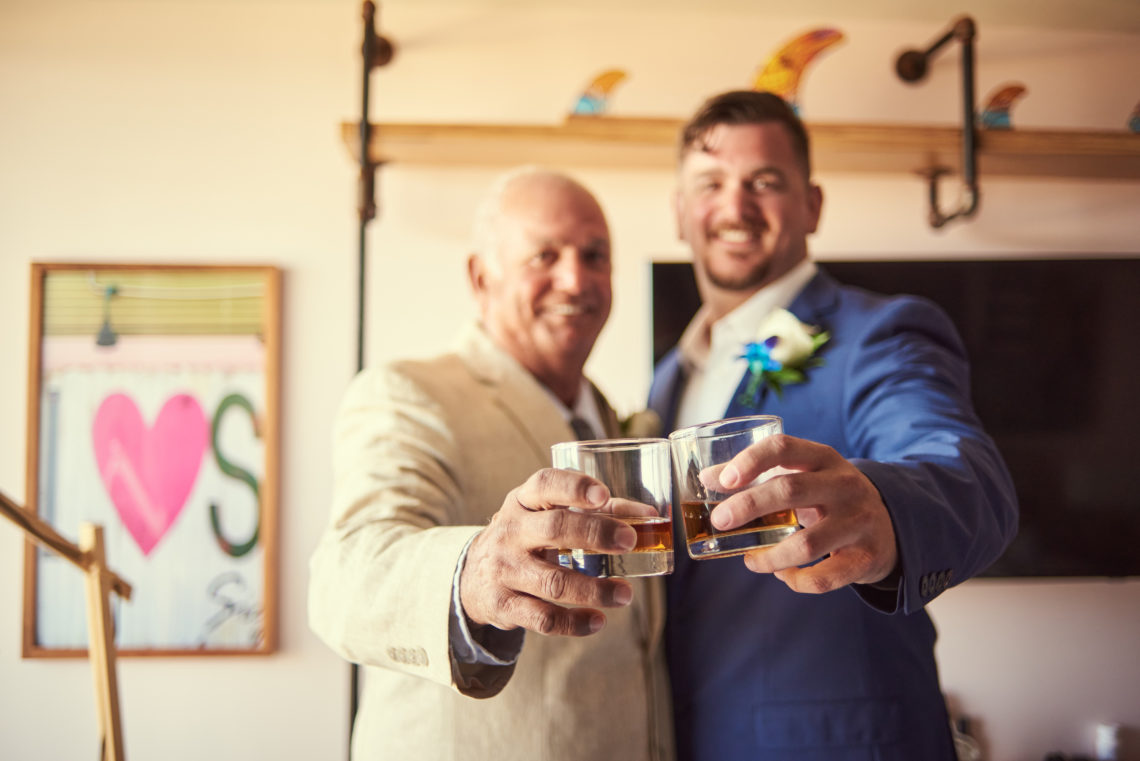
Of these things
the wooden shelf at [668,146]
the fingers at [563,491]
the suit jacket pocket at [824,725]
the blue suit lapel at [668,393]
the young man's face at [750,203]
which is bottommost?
the suit jacket pocket at [824,725]

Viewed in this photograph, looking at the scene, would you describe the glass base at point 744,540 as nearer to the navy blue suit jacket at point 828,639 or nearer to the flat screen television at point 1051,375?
the navy blue suit jacket at point 828,639

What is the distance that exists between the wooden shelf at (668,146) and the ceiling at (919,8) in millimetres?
538

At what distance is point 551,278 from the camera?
1400mm

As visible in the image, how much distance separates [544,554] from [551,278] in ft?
2.53

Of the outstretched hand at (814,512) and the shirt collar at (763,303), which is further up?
the shirt collar at (763,303)

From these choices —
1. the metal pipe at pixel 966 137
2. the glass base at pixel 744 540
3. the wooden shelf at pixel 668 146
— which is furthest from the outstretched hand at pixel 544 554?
the metal pipe at pixel 966 137

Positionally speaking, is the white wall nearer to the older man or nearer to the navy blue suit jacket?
the older man

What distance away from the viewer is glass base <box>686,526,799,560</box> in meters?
0.73

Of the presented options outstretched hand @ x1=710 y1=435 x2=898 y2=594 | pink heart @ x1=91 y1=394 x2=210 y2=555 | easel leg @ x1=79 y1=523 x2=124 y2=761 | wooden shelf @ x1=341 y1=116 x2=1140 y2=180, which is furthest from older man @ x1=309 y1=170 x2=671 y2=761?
pink heart @ x1=91 y1=394 x2=210 y2=555

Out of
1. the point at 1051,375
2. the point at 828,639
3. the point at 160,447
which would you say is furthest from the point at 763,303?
the point at 160,447

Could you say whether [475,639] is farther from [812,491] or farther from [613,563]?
[812,491]

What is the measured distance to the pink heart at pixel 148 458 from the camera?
2.55m

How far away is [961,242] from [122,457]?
2.95 meters

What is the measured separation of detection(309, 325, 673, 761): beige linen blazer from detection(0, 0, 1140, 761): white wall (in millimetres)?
1453
